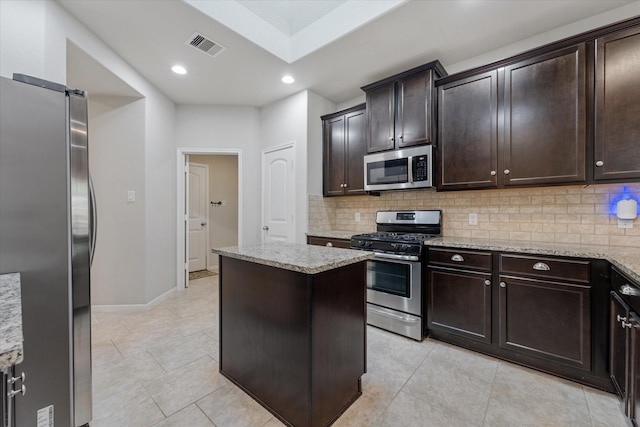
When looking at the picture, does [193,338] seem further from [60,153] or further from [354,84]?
[354,84]

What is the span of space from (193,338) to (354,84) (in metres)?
3.32

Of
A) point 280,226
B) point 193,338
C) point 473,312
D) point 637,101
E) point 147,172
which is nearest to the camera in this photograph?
point 637,101

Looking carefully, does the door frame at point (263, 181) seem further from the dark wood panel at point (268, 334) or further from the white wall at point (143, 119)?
the dark wood panel at point (268, 334)

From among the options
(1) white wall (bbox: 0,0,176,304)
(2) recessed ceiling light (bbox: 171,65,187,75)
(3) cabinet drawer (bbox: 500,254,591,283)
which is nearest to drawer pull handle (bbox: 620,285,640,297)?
(3) cabinet drawer (bbox: 500,254,591,283)

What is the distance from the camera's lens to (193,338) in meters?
2.55

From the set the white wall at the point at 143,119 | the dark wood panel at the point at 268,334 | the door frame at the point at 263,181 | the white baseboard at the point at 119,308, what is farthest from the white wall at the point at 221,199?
the dark wood panel at the point at 268,334

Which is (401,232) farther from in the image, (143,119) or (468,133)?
(143,119)

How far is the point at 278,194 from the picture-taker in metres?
3.85

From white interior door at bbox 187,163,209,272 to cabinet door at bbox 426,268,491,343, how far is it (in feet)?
14.2

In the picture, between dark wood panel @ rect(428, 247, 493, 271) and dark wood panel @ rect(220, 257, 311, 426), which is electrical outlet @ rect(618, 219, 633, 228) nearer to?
dark wood panel @ rect(428, 247, 493, 271)

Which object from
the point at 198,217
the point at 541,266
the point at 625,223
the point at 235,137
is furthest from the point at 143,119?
the point at 625,223

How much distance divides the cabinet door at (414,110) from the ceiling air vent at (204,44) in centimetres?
184

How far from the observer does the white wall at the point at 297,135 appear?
3543 mm

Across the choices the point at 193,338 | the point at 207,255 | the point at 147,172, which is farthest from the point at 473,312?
the point at 207,255
